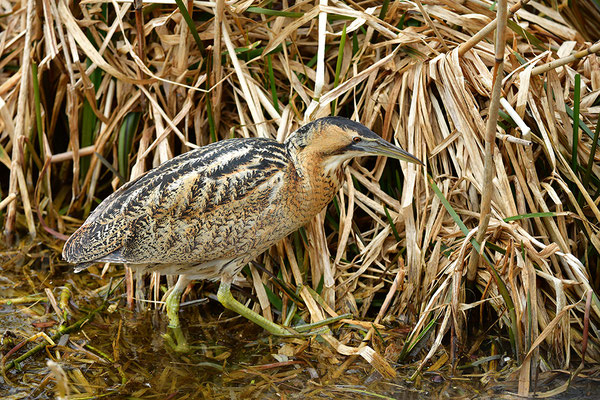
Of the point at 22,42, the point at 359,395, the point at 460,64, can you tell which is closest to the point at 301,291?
the point at 359,395

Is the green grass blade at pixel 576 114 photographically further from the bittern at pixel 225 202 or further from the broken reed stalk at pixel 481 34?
the bittern at pixel 225 202

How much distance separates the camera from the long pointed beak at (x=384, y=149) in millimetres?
2852

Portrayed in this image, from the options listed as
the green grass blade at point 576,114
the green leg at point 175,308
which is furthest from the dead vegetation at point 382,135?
the green leg at point 175,308

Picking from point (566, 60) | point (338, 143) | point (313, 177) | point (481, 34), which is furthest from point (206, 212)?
point (566, 60)

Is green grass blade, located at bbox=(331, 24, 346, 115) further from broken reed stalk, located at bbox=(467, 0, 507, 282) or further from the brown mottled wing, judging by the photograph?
broken reed stalk, located at bbox=(467, 0, 507, 282)

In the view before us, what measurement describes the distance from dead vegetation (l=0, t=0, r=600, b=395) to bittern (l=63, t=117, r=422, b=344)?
30 centimetres

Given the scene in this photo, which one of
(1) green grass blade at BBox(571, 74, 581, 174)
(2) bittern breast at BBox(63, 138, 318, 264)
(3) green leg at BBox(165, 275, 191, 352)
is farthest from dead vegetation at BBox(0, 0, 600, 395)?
(2) bittern breast at BBox(63, 138, 318, 264)

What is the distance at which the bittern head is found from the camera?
286 centimetres

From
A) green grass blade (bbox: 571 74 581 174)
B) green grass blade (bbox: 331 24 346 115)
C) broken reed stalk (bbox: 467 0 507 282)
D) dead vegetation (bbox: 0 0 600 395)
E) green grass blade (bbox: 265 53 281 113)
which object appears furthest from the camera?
green grass blade (bbox: 265 53 281 113)

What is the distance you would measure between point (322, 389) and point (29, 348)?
4.07 feet

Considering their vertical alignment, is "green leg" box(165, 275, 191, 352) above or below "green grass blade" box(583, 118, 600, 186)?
below

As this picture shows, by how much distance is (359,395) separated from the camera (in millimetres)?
2586

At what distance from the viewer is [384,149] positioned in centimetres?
286

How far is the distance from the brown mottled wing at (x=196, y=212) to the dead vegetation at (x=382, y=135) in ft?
1.33
